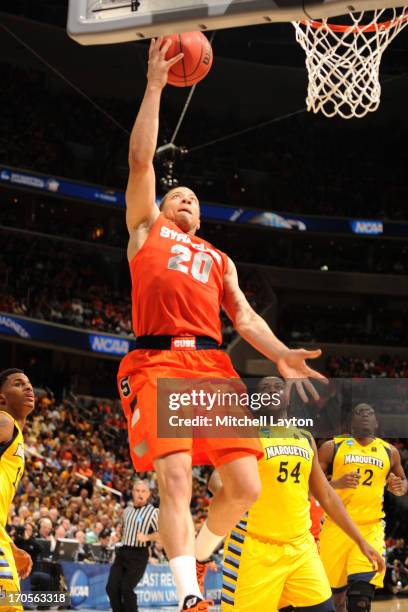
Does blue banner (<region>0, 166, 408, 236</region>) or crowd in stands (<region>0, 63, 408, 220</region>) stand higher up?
crowd in stands (<region>0, 63, 408, 220</region>)

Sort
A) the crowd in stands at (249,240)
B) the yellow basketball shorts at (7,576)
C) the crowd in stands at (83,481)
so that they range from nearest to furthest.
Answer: the yellow basketball shorts at (7,576) < the crowd in stands at (83,481) < the crowd in stands at (249,240)

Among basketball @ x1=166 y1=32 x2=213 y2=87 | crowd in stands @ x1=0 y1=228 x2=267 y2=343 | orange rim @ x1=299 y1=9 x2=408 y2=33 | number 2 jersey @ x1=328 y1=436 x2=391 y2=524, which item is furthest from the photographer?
crowd in stands @ x1=0 y1=228 x2=267 y2=343

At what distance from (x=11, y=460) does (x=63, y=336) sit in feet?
62.9

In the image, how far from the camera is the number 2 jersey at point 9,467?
5.76 m

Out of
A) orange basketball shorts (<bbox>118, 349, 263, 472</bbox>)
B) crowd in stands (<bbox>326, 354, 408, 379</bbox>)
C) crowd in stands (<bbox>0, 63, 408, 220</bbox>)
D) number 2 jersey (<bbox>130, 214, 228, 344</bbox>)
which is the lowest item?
orange basketball shorts (<bbox>118, 349, 263, 472</bbox>)

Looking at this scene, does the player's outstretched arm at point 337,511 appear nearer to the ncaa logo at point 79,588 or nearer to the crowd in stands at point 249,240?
the ncaa logo at point 79,588

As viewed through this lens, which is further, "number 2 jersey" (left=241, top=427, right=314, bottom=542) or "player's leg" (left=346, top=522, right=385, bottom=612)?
"player's leg" (left=346, top=522, right=385, bottom=612)

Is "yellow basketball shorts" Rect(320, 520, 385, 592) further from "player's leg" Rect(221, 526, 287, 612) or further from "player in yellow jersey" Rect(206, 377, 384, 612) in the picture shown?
"player's leg" Rect(221, 526, 287, 612)

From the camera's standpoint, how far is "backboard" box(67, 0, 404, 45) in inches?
178

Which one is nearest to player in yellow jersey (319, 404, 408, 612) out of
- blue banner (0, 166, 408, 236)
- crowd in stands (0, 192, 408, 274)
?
blue banner (0, 166, 408, 236)

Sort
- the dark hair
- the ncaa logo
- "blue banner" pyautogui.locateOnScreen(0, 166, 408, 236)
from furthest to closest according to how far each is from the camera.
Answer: "blue banner" pyautogui.locateOnScreen(0, 166, 408, 236) < the ncaa logo < the dark hair

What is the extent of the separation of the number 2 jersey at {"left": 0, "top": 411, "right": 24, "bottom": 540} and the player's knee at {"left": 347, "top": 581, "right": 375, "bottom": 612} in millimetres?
3366

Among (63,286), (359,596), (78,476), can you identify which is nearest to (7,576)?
(359,596)

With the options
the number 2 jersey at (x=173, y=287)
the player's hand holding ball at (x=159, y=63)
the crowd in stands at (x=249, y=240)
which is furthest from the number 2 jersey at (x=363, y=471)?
the crowd in stands at (x=249, y=240)
